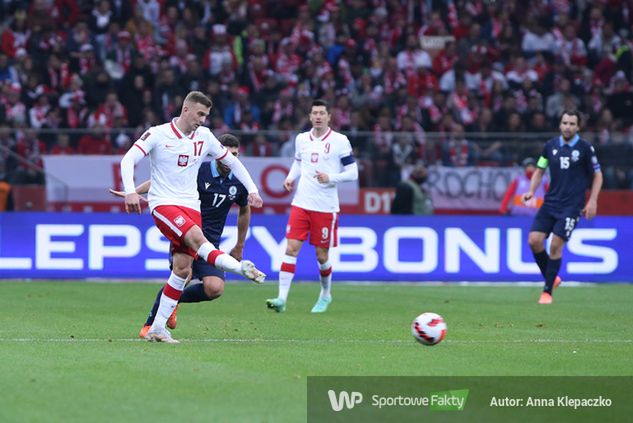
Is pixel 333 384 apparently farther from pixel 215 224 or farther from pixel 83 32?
pixel 83 32

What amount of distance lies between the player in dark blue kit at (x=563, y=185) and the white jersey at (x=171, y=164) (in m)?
6.25

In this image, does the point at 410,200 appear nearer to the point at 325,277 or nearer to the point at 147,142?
the point at 325,277

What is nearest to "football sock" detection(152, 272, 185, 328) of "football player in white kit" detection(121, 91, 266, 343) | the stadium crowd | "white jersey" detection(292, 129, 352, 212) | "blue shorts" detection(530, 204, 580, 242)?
"football player in white kit" detection(121, 91, 266, 343)

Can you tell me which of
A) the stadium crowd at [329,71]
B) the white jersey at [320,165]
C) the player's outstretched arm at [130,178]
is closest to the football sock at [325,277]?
the white jersey at [320,165]

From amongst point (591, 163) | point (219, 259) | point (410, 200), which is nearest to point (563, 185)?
point (591, 163)

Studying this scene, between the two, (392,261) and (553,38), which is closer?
(392,261)

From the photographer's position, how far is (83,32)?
25.8 meters

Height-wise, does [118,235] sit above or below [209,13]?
below

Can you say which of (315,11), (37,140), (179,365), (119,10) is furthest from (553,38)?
(179,365)

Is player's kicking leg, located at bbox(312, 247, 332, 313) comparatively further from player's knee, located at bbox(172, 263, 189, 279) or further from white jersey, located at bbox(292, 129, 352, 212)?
player's knee, located at bbox(172, 263, 189, 279)

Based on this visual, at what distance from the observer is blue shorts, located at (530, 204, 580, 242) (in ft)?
52.7

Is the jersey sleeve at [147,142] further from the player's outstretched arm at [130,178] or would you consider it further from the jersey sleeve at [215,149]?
the jersey sleeve at [215,149]

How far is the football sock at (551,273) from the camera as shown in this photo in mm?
16297

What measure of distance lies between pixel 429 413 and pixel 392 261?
12.7 meters
